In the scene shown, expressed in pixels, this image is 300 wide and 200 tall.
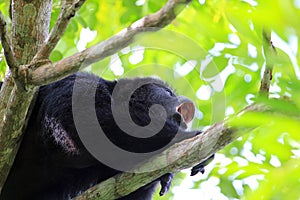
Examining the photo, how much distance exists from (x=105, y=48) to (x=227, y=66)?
49.0 inches

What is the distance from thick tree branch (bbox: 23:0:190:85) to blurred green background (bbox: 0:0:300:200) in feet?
0.23

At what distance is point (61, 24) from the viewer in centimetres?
251

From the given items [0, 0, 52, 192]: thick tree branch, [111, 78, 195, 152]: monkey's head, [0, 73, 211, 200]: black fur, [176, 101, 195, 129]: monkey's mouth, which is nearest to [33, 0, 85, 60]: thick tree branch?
[0, 0, 52, 192]: thick tree branch

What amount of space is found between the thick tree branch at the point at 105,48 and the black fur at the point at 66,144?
715 millimetres

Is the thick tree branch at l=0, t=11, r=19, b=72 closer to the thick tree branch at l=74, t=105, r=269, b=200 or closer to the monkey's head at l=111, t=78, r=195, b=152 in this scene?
the thick tree branch at l=74, t=105, r=269, b=200

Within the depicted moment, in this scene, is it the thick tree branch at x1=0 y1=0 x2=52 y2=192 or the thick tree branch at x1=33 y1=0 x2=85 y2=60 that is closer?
the thick tree branch at x1=33 y1=0 x2=85 y2=60

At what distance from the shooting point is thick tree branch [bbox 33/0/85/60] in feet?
8.04

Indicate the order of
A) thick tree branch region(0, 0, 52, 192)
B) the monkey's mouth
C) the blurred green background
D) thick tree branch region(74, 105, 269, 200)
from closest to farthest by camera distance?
the blurred green background < thick tree branch region(74, 105, 269, 200) < thick tree branch region(0, 0, 52, 192) < the monkey's mouth

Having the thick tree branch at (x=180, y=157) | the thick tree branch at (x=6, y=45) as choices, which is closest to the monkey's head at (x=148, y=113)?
the thick tree branch at (x=180, y=157)

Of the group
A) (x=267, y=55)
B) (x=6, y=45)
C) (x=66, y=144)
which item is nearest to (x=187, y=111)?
(x=66, y=144)

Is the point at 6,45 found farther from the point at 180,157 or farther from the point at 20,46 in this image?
the point at 180,157

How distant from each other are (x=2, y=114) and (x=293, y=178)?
6.94 feet

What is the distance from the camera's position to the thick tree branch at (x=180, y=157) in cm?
240

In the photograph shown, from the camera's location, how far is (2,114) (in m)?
2.99
